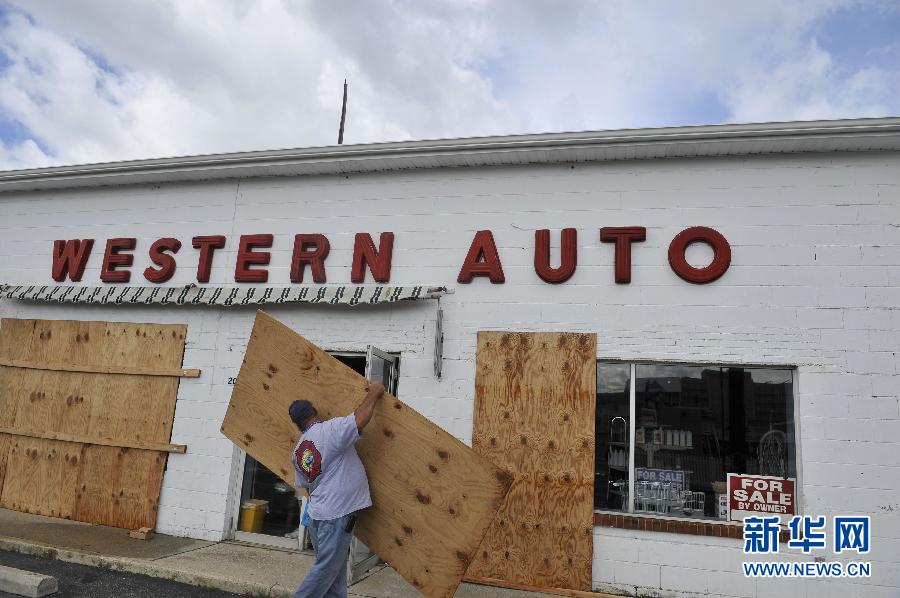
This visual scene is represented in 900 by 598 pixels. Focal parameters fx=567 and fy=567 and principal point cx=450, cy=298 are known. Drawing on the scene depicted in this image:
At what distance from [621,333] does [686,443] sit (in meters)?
Answer: 1.26

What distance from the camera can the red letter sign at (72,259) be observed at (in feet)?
25.8

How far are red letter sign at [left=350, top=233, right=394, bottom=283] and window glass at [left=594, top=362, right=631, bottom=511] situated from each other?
2670 mm

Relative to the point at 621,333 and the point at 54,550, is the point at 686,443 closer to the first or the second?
the point at 621,333

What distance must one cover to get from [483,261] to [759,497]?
3631 mm

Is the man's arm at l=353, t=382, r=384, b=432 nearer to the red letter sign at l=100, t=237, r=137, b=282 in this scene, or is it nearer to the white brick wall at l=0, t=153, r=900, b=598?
the white brick wall at l=0, t=153, r=900, b=598

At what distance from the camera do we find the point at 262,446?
4.82m

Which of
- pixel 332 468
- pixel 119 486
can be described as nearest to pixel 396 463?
pixel 332 468

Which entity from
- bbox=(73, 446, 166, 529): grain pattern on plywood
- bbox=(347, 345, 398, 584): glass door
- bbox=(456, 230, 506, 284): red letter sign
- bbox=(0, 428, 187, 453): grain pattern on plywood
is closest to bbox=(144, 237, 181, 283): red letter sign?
bbox=(0, 428, 187, 453): grain pattern on plywood

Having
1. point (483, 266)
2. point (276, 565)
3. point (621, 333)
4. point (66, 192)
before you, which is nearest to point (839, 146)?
point (621, 333)

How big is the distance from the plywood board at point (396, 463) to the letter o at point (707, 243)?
318cm

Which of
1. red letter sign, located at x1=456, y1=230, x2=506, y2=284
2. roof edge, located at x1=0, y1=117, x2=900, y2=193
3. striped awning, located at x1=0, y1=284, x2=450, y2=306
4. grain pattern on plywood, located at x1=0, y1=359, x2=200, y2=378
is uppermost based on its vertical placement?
roof edge, located at x1=0, y1=117, x2=900, y2=193

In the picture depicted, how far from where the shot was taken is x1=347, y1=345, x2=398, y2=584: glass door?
534 centimetres

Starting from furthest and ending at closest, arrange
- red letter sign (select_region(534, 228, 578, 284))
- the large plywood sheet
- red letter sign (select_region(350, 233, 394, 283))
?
the large plywood sheet
red letter sign (select_region(350, 233, 394, 283))
red letter sign (select_region(534, 228, 578, 284))

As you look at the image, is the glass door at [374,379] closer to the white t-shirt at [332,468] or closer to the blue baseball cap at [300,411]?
the white t-shirt at [332,468]
